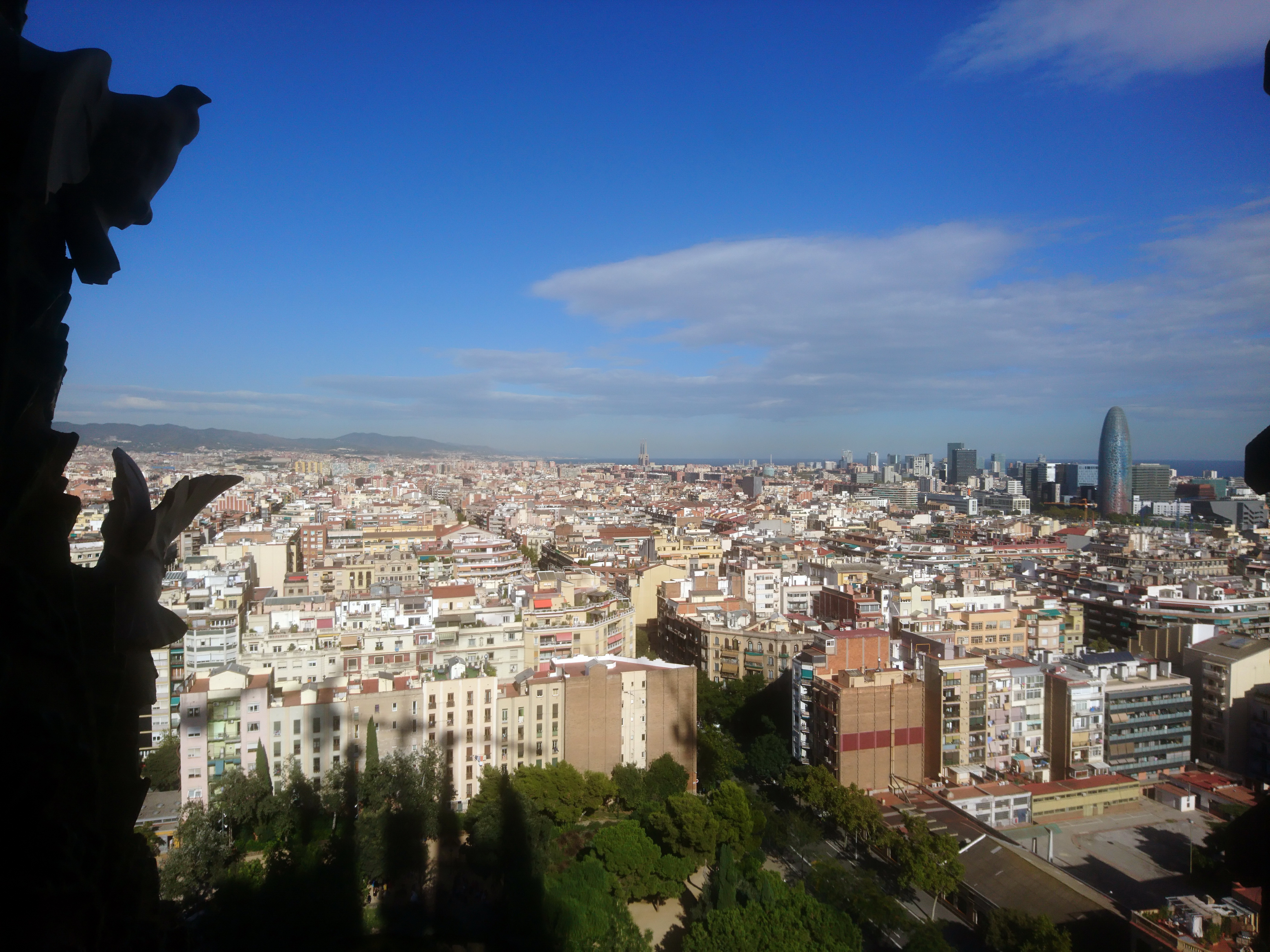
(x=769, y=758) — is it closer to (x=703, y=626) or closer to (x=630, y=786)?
(x=630, y=786)

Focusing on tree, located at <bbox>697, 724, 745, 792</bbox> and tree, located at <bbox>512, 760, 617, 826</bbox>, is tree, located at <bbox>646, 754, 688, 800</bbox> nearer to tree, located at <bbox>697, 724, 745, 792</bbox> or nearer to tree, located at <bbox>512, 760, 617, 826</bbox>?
tree, located at <bbox>512, 760, 617, 826</bbox>

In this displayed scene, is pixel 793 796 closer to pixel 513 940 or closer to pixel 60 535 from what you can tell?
pixel 513 940

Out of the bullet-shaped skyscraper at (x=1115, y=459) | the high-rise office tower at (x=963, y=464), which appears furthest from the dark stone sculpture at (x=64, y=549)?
the high-rise office tower at (x=963, y=464)

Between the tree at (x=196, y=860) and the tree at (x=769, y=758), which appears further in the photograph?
the tree at (x=769, y=758)

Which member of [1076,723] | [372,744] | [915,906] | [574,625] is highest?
[574,625]

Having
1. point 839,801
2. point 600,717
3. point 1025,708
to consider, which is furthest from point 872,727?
point 600,717

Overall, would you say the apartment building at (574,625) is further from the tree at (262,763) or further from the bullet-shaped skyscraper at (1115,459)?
the bullet-shaped skyscraper at (1115,459)
